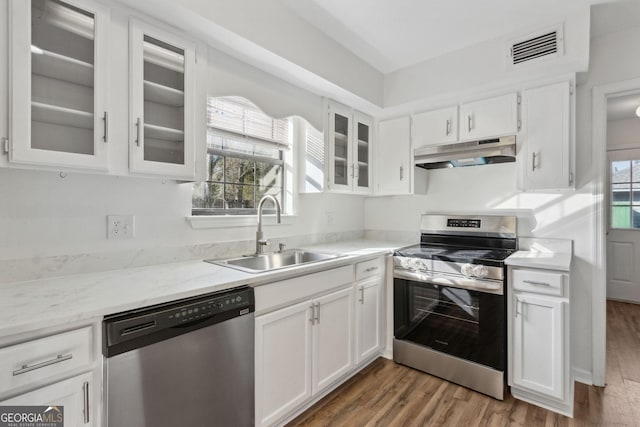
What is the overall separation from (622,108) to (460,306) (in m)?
3.44

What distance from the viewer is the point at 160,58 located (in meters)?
1.61

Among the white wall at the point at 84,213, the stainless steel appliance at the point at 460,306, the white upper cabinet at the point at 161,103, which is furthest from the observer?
the stainless steel appliance at the point at 460,306

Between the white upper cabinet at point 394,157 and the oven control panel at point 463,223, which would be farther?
the white upper cabinet at point 394,157

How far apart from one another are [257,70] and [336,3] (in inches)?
26.8

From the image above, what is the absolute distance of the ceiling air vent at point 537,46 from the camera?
Answer: 211 centimetres

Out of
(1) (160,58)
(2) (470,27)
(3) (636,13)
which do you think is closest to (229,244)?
(1) (160,58)

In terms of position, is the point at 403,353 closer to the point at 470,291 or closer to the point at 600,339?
the point at 470,291

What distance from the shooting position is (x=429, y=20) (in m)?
2.19

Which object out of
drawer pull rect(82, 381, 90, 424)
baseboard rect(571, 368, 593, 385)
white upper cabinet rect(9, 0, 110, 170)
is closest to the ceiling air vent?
baseboard rect(571, 368, 593, 385)

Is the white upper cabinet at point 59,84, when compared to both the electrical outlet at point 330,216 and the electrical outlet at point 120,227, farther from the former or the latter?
the electrical outlet at point 330,216

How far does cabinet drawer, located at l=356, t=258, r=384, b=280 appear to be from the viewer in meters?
2.33

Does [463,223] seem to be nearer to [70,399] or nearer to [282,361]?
[282,361]

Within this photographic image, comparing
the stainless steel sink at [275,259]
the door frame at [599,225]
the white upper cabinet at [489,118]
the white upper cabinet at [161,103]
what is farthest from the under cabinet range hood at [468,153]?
the white upper cabinet at [161,103]

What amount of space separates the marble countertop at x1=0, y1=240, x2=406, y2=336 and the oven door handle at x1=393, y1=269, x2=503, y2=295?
997 millimetres
